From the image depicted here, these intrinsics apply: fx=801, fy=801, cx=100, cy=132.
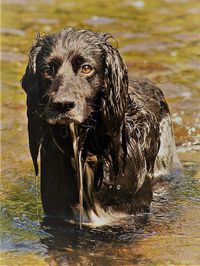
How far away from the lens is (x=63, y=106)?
5.60 meters

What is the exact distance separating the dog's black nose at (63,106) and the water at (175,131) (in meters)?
1.23

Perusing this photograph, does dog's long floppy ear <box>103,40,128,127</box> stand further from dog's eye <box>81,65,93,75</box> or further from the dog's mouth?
the dog's mouth

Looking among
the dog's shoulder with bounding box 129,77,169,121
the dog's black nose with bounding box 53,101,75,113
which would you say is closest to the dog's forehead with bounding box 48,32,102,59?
the dog's black nose with bounding box 53,101,75,113

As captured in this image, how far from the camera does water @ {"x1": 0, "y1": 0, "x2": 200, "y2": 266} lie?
6277 millimetres

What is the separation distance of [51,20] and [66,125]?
9786 millimetres

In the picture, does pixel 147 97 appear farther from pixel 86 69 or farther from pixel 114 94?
pixel 86 69

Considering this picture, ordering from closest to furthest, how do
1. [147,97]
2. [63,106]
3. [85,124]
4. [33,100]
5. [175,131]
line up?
[63,106]
[85,124]
[33,100]
[147,97]
[175,131]

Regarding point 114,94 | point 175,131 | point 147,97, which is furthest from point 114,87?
point 175,131

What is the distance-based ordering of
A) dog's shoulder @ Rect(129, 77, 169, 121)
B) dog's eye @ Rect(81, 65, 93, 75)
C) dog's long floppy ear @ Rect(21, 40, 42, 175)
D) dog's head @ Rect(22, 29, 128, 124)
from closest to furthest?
1. dog's head @ Rect(22, 29, 128, 124)
2. dog's eye @ Rect(81, 65, 93, 75)
3. dog's long floppy ear @ Rect(21, 40, 42, 175)
4. dog's shoulder @ Rect(129, 77, 169, 121)

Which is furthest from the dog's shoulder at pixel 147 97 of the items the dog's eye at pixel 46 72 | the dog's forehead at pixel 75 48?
the dog's eye at pixel 46 72

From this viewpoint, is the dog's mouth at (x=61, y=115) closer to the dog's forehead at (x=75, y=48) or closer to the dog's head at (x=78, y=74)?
the dog's head at (x=78, y=74)

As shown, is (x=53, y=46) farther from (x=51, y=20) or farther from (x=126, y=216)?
(x=51, y=20)

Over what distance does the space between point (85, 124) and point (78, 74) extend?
393 millimetres

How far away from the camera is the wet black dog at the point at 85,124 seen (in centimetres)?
587
